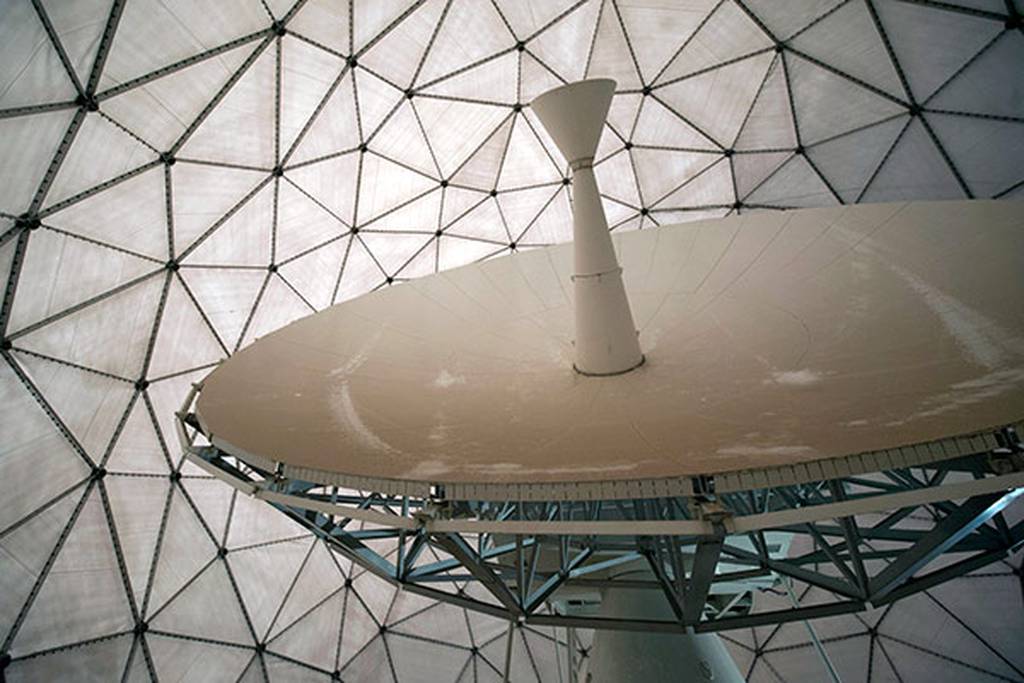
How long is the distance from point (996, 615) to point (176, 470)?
23.8 m

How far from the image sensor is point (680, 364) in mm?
8695

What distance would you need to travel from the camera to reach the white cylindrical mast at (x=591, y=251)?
8.27m

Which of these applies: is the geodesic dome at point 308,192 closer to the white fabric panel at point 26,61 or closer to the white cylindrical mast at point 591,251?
the white fabric panel at point 26,61

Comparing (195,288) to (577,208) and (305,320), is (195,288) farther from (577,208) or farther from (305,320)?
(577,208)

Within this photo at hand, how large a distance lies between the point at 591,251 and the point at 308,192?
35.5 feet

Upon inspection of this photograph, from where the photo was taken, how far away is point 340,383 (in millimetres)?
9156

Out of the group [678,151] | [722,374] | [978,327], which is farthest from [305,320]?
[678,151]

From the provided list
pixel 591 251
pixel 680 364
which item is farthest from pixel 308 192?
pixel 680 364

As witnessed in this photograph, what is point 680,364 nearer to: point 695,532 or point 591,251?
point 591,251

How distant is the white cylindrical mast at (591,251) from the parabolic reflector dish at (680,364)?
358 millimetres

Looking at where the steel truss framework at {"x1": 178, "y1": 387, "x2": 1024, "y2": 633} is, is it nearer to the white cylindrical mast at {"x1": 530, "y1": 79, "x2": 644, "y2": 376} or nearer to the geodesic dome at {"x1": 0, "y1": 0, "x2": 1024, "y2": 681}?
the white cylindrical mast at {"x1": 530, "y1": 79, "x2": 644, "y2": 376}

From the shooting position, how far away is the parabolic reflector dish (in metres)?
5.99

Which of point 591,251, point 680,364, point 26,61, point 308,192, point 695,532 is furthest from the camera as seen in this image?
point 308,192

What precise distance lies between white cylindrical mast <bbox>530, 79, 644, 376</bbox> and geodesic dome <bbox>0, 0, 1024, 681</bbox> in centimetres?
735
